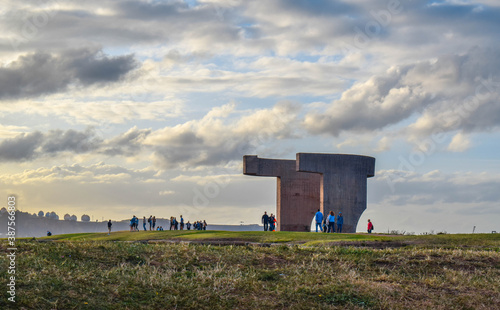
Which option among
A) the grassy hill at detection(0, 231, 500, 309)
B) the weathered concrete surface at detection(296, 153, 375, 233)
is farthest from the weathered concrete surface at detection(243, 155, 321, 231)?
the grassy hill at detection(0, 231, 500, 309)

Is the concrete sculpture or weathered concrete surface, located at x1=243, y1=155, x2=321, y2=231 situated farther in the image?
weathered concrete surface, located at x1=243, y1=155, x2=321, y2=231

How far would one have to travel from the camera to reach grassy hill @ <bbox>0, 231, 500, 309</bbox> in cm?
977

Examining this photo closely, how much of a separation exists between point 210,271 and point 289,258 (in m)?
2.93

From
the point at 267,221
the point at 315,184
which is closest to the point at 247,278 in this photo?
the point at 267,221

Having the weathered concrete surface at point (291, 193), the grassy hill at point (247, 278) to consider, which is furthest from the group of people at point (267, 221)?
the grassy hill at point (247, 278)

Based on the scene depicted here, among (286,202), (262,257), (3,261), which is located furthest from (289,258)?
(286,202)

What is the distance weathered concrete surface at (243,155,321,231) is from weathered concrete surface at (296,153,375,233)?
3.54m

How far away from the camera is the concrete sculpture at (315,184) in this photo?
4197 centimetres

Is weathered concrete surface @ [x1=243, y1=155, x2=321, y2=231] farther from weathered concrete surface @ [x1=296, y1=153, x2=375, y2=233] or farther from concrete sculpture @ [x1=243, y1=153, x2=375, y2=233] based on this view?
weathered concrete surface @ [x1=296, y1=153, x2=375, y2=233]

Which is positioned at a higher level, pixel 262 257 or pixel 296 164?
pixel 296 164

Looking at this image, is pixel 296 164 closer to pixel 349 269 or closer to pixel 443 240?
pixel 443 240

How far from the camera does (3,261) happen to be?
38.2 feet

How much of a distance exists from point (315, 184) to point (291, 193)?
229 centimetres

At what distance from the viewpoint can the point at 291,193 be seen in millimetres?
45406
